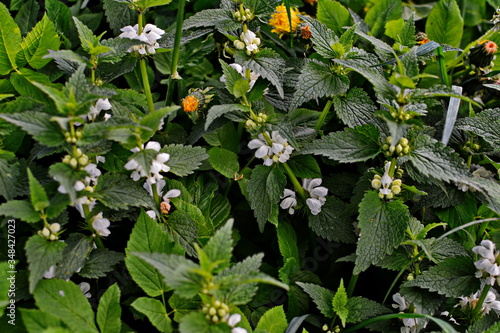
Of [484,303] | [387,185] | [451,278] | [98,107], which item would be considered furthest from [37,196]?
[484,303]

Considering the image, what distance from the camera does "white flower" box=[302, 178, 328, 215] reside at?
45.2 inches

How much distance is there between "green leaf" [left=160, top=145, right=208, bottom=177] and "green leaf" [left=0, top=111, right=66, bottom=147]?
0.22 metres

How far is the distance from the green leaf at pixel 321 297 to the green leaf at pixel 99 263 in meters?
0.39

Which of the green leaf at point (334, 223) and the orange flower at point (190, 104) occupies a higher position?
the orange flower at point (190, 104)

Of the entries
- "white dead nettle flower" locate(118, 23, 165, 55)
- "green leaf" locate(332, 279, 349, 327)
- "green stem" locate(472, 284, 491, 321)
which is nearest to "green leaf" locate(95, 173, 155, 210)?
"white dead nettle flower" locate(118, 23, 165, 55)

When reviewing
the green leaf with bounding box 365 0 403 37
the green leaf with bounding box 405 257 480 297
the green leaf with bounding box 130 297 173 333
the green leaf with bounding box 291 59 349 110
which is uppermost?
the green leaf with bounding box 291 59 349 110

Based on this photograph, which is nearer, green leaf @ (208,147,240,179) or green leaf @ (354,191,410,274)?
green leaf @ (354,191,410,274)

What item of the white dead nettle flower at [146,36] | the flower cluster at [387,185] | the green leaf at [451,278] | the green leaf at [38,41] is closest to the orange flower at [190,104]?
the white dead nettle flower at [146,36]

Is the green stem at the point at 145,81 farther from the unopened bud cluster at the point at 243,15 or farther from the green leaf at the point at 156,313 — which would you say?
the green leaf at the point at 156,313

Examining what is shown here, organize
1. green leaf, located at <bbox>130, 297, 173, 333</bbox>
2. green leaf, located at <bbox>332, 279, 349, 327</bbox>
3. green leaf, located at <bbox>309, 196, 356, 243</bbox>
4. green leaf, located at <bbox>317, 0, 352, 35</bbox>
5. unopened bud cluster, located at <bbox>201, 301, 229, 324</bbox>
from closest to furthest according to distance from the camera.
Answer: unopened bud cluster, located at <bbox>201, 301, 229, 324</bbox>
green leaf, located at <bbox>130, 297, 173, 333</bbox>
green leaf, located at <bbox>332, 279, 349, 327</bbox>
green leaf, located at <bbox>309, 196, 356, 243</bbox>
green leaf, located at <bbox>317, 0, 352, 35</bbox>

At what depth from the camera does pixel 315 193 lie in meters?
1.17

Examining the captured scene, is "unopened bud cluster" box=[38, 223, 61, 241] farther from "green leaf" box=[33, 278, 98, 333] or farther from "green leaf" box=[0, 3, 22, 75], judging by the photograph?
"green leaf" box=[0, 3, 22, 75]

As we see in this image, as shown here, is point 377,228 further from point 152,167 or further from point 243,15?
point 243,15

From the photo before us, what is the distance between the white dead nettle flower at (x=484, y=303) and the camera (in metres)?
1.08
